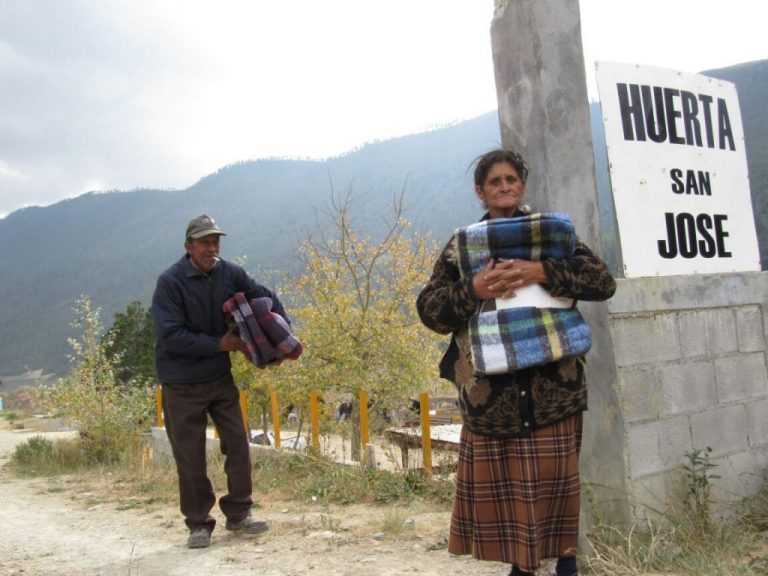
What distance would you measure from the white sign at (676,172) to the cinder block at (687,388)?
1.66 feet

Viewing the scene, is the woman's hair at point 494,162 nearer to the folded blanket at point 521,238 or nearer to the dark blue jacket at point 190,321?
the folded blanket at point 521,238

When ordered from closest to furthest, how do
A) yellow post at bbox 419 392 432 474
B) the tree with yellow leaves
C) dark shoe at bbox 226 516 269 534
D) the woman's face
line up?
the woman's face < dark shoe at bbox 226 516 269 534 < yellow post at bbox 419 392 432 474 < the tree with yellow leaves

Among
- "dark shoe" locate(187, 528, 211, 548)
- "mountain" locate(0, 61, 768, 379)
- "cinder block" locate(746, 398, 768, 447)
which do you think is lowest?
"dark shoe" locate(187, 528, 211, 548)

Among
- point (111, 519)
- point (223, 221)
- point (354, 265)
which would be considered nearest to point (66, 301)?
point (223, 221)

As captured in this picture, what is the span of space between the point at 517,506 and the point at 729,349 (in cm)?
212

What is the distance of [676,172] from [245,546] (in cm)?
321

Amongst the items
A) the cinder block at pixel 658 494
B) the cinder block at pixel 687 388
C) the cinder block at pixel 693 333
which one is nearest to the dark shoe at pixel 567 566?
the cinder block at pixel 658 494

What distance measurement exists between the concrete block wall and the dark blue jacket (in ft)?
7.40

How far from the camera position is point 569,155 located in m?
3.45

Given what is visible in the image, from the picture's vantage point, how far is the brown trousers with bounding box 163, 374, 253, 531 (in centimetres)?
425

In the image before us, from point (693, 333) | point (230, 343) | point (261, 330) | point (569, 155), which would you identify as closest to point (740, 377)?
point (693, 333)

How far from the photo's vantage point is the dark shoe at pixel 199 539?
4148 mm

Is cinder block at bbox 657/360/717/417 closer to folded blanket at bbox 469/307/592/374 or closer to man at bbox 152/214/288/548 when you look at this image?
folded blanket at bbox 469/307/592/374

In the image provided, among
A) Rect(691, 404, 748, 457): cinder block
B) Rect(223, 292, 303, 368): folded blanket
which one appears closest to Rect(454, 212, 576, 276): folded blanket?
Rect(691, 404, 748, 457): cinder block
